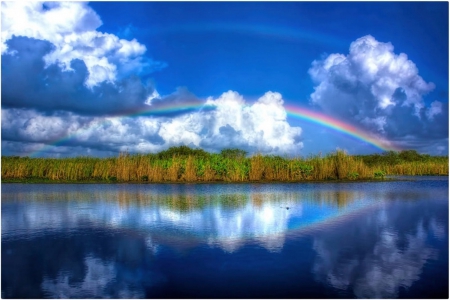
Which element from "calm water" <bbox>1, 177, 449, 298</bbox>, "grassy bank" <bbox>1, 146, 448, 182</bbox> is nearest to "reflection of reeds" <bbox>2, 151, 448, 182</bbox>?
"grassy bank" <bbox>1, 146, 448, 182</bbox>

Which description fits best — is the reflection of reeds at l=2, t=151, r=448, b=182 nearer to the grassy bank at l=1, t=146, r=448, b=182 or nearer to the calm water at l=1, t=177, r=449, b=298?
the grassy bank at l=1, t=146, r=448, b=182

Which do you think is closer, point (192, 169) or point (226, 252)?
point (226, 252)

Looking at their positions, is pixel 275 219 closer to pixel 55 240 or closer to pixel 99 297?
pixel 55 240

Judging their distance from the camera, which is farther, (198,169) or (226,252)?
(198,169)

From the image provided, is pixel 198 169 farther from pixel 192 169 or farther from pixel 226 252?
pixel 226 252

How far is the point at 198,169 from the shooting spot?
27.7 meters

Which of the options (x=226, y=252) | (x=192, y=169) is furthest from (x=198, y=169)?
(x=226, y=252)

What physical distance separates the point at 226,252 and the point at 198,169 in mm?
20064

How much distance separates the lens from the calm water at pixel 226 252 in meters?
5.89

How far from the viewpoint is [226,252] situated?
768cm

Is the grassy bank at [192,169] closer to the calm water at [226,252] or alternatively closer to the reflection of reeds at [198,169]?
the reflection of reeds at [198,169]

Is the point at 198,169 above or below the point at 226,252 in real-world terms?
above

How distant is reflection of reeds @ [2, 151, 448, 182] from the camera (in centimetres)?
2720

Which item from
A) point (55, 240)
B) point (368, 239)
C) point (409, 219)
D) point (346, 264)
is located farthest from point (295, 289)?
point (409, 219)
